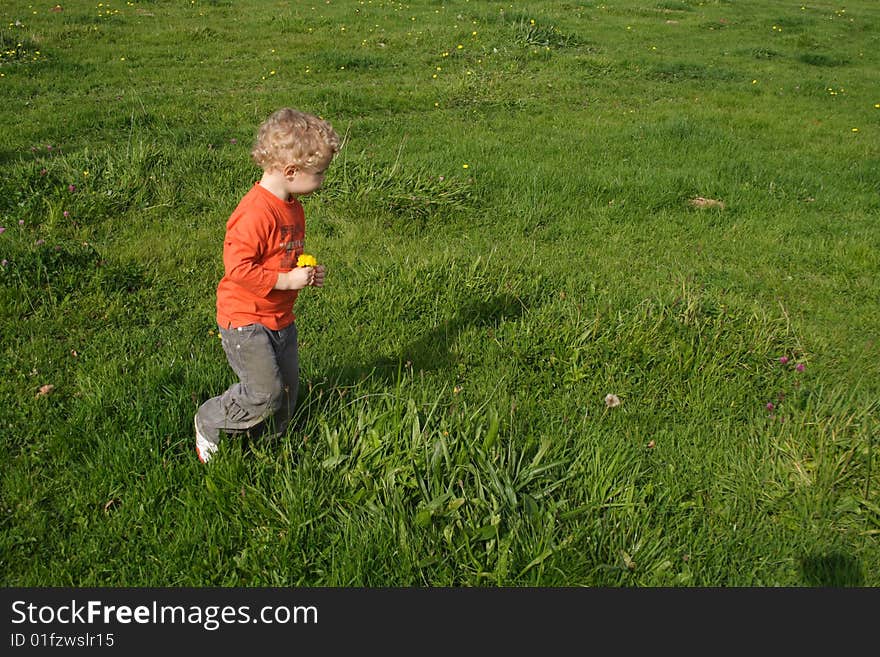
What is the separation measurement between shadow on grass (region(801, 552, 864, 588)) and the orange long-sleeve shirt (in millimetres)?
2333

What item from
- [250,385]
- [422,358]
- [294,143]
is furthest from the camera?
[422,358]

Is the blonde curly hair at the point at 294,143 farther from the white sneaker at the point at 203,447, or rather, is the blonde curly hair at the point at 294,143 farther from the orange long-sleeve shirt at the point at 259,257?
the white sneaker at the point at 203,447

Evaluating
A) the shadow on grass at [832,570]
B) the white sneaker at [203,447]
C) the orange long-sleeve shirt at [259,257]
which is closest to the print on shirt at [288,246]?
the orange long-sleeve shirt at [259,257]

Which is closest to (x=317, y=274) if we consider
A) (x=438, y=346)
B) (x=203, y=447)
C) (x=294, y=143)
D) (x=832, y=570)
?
(x=294, y=143)

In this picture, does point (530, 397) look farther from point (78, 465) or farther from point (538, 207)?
point (538, 207)

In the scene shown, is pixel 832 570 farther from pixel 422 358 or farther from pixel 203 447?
pixel 203 447

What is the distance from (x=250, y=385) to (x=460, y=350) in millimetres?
1498

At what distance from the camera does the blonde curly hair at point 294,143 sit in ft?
9.19

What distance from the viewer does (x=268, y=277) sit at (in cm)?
284

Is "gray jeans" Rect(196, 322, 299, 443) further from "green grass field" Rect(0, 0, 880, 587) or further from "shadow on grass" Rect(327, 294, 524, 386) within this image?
"shadow on grass" Rect(327, 294, 524, 386)

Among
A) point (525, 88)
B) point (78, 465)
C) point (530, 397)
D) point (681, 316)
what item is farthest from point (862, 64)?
point (78, 465)

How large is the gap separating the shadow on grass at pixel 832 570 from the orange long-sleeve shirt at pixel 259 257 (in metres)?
2.33

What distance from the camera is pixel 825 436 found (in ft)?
10.7

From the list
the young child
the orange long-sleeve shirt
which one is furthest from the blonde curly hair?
the orange long-sleeve shirt
